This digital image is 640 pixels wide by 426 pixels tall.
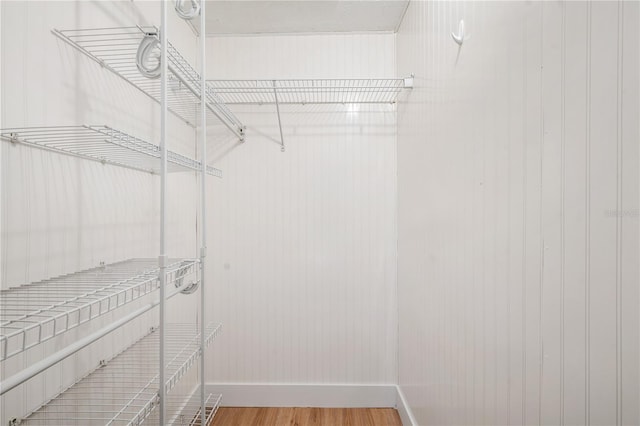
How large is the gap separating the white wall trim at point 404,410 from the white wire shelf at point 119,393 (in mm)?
1105

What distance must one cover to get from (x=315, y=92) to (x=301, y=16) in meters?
0.41

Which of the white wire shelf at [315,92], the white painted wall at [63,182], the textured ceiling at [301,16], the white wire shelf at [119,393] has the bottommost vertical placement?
the white wire shelf at [119,393]

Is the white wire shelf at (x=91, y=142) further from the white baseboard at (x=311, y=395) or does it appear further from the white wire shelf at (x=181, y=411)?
the white baseboard at (x=311, y=395)

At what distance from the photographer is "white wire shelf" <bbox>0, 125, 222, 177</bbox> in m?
0.84

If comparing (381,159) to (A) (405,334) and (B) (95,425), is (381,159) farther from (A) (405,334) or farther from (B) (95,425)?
(B) (95,425)

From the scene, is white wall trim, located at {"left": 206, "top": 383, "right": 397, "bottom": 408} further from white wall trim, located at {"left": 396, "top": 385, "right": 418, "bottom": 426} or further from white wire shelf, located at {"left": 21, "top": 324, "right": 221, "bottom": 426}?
white wire shelf, located at {"left": 21, "top": 324, "right": 221, "bottom": 426}

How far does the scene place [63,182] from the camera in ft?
3.35

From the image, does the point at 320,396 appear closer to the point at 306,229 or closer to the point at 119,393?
the point at 306,229

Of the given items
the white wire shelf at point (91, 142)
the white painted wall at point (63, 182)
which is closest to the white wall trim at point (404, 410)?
the white painted wall at point (63, 182)

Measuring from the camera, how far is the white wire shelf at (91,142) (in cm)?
84

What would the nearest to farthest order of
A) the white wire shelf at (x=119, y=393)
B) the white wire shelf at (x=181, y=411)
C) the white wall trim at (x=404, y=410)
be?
the white wire shelf at (x=119, y=393) → the white wire shelf at (x=181, y=411) → the white wall trim at (x=404, y=410)

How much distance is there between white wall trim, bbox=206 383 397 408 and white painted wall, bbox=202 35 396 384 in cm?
4

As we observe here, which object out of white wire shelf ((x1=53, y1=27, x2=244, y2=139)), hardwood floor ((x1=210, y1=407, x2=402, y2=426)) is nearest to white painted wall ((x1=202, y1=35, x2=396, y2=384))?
hardwood floor ((x1=210, y1=407, x2=402, y2=426))

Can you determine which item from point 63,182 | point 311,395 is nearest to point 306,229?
point 311,395
